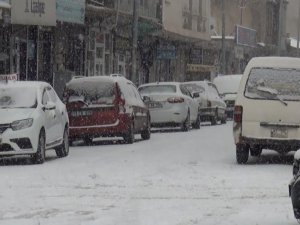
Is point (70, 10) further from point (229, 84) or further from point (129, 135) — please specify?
point (229, 84)

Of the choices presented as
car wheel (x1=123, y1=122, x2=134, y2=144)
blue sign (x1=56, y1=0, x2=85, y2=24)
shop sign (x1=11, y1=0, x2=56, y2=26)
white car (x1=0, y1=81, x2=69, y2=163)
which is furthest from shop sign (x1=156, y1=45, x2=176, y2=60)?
white car (x1=0, y1=81, x2=69, y2=163)

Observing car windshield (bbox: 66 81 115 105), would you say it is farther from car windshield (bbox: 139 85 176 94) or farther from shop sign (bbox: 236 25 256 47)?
shop sign (bbox: 236 25 256 47)

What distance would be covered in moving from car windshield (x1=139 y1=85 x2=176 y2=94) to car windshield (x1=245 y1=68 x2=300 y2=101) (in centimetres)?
1235

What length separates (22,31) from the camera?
3281cm

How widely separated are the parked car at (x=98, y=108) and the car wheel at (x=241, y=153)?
5.65 m

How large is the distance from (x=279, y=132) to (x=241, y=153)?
0.80 metres

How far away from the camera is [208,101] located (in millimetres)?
34281

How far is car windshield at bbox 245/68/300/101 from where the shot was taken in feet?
54.2

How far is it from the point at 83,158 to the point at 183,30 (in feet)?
108

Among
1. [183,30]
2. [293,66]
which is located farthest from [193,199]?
[183,30]

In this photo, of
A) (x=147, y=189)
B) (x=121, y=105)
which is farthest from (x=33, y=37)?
(x=147, y=189)

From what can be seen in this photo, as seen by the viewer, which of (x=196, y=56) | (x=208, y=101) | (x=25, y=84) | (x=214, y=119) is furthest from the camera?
(x=196, y=56)

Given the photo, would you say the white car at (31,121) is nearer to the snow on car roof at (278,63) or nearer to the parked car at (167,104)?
the snow on car roof at (278,63)

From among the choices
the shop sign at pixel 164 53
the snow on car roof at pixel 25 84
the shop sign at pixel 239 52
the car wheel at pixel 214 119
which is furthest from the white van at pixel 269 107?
the shop sign at pixel 239 52
